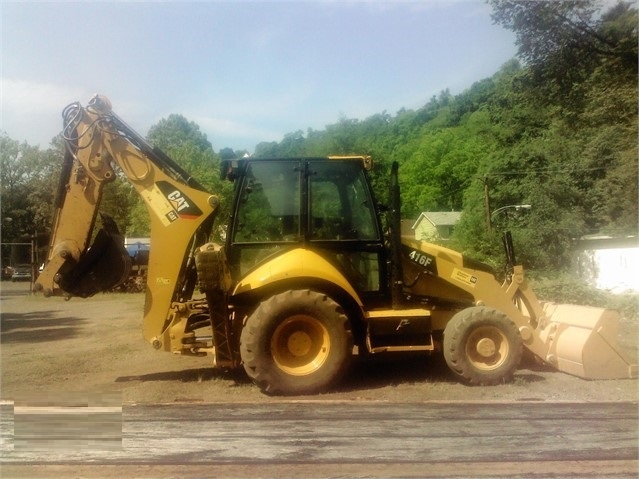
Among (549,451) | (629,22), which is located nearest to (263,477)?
(549,451)

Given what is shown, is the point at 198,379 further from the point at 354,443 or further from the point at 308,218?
the point at 354,443

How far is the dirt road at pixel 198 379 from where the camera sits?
7.71 metres

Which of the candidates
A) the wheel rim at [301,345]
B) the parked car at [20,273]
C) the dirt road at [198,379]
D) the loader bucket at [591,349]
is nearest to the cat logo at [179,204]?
the wheel rim at [301,345]

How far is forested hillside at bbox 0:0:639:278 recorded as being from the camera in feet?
71.1

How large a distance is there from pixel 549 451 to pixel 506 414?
131 centimetres

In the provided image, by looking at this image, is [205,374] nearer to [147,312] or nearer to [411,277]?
[147,312]

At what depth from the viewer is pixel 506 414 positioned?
655 centimetres

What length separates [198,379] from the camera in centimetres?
870

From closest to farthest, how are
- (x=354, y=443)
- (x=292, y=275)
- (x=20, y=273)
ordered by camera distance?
(x=354, y=443)
(x=292, y=275)
(x=20, y=273)

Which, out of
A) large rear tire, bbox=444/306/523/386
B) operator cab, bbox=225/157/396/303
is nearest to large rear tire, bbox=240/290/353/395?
operator cab, bbox=225/157/396/303

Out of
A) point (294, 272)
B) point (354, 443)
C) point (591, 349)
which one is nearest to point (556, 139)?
point (591, 349)

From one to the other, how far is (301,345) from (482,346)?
2252 mm

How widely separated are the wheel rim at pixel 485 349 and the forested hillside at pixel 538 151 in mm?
4027

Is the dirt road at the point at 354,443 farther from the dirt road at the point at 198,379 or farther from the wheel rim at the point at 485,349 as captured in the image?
the wheel rim at the point at 485,349
